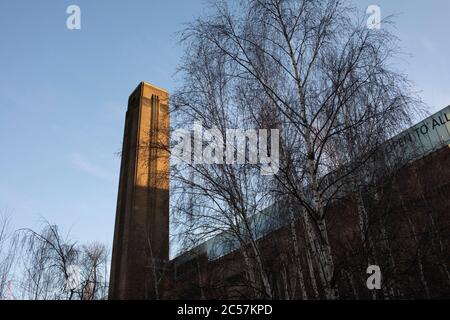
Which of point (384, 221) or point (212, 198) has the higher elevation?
point (212, 198)

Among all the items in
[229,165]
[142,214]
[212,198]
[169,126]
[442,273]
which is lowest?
[442,273]

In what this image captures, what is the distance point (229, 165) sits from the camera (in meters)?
8.65

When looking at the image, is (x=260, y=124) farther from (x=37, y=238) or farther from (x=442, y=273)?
(x=37, y=238)

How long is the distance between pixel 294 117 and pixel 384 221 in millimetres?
2649

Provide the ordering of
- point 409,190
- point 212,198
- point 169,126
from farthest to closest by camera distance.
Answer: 1. point 409,190
2. point 169,126
3. point 212,198

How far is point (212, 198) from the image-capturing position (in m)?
8.65

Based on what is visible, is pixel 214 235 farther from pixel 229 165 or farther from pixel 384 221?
pixel 384 221
